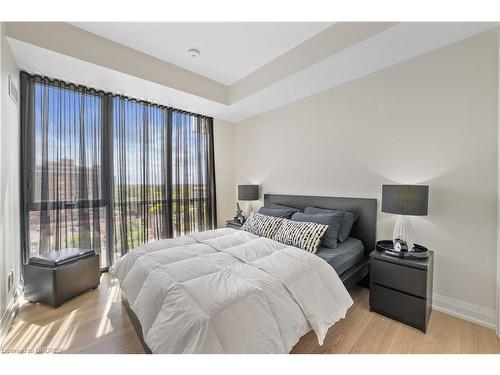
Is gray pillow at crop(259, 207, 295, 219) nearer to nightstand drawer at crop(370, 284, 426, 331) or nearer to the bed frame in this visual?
the bed frame

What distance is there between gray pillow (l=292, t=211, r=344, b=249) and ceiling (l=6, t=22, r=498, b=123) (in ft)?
5.43

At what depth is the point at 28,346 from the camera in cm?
170

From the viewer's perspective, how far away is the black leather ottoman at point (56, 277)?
86.2 inches

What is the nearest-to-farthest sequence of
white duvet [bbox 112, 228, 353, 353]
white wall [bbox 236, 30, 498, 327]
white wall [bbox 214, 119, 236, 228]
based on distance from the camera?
1. white duvet [bbox 112, 228, 353, 353]
2. white wall [bbox 236, 30, 498, 327]
3. white wall [bbox 214, 119, 236, 228]

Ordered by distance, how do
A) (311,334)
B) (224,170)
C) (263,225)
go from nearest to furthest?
(311,334) → (263,225) → (224,170)

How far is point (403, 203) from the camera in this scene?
1.98m

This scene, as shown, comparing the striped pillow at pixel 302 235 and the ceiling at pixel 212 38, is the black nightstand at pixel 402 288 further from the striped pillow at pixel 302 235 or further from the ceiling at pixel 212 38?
the ceiling at pixel 212 38

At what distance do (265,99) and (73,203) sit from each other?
291 centimetres

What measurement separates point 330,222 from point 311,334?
3.71 feet

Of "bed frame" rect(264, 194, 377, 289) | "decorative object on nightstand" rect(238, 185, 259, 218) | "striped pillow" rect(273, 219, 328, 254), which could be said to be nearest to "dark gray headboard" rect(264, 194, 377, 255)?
"bed frame" rect(264, 194, 377, 289)

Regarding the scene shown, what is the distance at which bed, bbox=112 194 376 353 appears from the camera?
46.2 inches

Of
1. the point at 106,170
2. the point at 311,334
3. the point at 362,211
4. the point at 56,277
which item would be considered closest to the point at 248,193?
the point at 362,211

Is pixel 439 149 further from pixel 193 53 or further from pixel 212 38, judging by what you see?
pixel 193 53

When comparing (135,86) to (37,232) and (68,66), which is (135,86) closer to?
(68,66)
